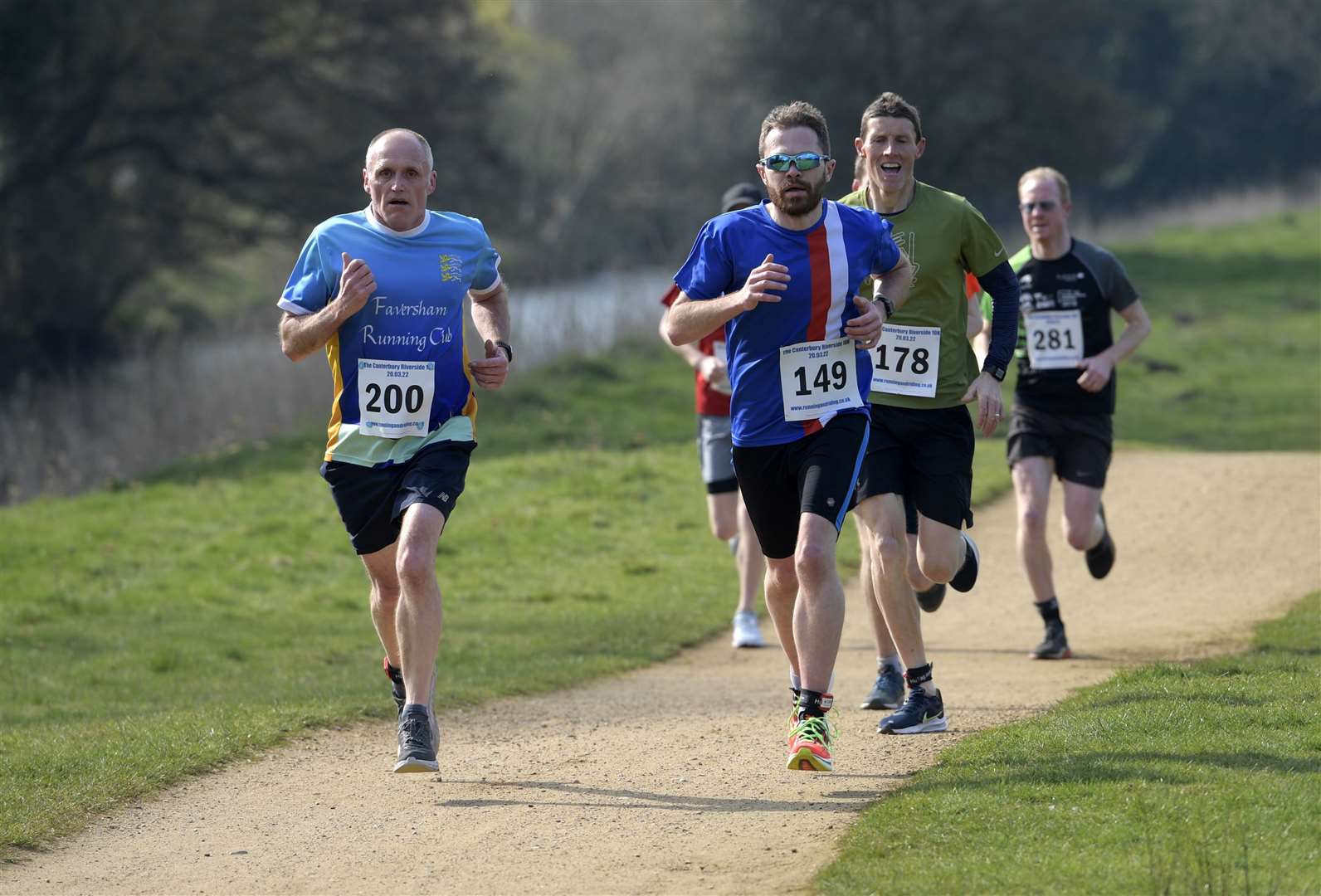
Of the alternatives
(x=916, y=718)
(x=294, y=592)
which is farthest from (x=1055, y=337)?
(x=294, y=592)

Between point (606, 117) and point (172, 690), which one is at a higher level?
point (606, 117)

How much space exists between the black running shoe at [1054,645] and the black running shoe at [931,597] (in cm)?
163

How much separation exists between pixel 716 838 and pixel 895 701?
241cm

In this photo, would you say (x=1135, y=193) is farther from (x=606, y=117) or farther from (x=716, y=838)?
(x=716, y=838)

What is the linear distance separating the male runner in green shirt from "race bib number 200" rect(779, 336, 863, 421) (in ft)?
2.29

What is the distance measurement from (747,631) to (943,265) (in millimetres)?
4324

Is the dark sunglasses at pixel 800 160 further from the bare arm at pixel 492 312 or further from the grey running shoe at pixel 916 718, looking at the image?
the grey running shoe at pixel 916 718

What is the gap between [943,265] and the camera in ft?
24.7

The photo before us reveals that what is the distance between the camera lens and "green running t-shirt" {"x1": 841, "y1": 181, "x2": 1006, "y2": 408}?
749 centimetres

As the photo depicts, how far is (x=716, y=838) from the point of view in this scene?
595 cm

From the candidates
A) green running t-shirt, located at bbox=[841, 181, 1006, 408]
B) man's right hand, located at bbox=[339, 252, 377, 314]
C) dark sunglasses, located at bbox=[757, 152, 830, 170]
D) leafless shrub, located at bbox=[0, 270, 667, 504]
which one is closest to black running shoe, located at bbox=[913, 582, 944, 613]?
green running t-shirt, located at bbox=[841, 181, 1006, 408]

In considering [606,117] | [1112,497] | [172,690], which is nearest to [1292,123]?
[606,117]

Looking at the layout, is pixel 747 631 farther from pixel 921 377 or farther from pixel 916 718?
pixel 921 377

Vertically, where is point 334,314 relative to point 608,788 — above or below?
above
